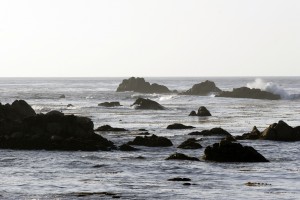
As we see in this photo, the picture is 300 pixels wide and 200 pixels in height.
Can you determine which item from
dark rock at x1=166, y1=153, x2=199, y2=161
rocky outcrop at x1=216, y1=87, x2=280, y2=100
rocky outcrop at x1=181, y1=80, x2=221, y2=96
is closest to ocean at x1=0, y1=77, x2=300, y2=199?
dark rock at x1=166, y1=153, x2=199, y2=161

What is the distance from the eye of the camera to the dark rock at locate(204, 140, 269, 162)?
46438 mm

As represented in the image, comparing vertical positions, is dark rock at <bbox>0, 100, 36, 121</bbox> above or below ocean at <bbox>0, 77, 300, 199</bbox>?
above

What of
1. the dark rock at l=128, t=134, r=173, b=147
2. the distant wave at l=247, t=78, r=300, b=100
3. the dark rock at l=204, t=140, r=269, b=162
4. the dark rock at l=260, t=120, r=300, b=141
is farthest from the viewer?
the distant wave at l=247, t=78, r=300, b=100

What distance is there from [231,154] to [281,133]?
15.3m

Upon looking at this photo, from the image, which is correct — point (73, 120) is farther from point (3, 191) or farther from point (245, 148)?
point (3, 191)

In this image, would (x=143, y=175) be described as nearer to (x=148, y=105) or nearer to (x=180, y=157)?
(x=180, y=157)

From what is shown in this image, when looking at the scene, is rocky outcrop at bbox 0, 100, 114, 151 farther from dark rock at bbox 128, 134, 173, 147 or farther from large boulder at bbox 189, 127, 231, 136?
large boulder at bbox 189, 127, 231, 136

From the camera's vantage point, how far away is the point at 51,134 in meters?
56.7

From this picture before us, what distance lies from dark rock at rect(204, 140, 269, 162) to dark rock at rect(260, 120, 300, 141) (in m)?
13.9

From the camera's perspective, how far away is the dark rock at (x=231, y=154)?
46438mm

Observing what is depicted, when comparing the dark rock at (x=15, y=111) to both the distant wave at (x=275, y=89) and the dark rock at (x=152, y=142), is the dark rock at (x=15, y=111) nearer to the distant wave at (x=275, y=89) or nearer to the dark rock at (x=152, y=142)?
the dark rock at (x=152, y=142)

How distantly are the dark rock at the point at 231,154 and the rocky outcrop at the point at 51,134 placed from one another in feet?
34.2

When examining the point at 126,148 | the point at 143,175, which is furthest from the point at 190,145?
the point at 143,175

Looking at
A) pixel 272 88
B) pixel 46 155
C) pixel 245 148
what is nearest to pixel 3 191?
pixel 46 155
